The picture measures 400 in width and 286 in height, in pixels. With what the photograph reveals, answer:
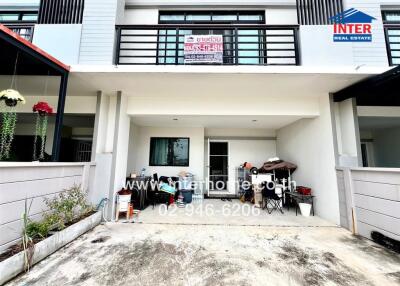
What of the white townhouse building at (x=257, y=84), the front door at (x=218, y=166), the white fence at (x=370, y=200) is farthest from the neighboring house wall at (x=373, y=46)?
the front door at (x=218, y=166)

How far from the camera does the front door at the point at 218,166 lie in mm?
7176

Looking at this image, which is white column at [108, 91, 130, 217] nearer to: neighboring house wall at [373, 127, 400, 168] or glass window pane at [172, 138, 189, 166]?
glass window pane at [172, 138, 189, 166]

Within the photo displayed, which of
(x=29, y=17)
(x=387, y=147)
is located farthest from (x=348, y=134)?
(x=29, y=17)

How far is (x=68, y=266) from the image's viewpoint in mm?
2305

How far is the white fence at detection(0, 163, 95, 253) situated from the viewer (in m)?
2.27

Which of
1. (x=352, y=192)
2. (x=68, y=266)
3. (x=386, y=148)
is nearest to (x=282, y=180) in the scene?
(x=352, y=192)

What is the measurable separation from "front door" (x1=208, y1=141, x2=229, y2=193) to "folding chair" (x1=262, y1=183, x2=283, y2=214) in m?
2.10

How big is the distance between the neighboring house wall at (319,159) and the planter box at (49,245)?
17.2 feet

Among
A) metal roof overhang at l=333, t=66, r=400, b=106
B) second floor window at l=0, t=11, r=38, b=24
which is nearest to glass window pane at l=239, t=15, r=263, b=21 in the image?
metal roof overhang at l=333, t=66, r=400, b=106

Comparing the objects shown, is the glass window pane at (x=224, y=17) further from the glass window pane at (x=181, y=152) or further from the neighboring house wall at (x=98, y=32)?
the glass window pane at (x=181, y=152)

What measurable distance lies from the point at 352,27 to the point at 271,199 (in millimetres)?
4578

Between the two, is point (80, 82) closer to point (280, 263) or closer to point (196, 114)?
point (196, 114)

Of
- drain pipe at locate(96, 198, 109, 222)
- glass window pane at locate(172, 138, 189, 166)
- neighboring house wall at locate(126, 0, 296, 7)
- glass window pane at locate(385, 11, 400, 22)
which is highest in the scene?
neighboring house wall at locate(126, 0, 296, 7)

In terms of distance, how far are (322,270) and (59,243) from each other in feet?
12.4
